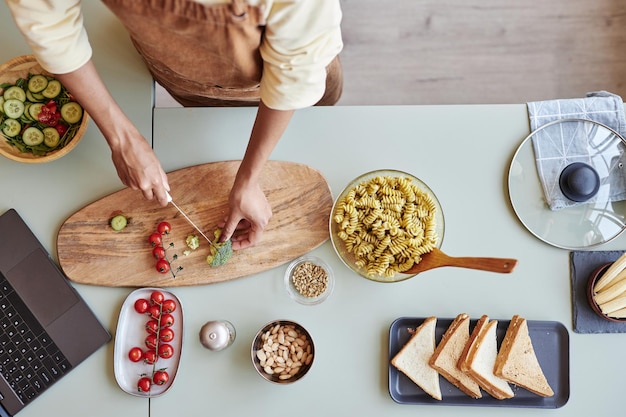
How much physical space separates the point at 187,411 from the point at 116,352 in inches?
8.3

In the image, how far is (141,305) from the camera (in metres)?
1.22

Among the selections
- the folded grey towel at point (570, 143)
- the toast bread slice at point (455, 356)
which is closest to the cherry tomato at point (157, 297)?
the toast bread slice at point (455, 356)

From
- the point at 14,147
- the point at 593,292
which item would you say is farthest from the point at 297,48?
the point at 593,292

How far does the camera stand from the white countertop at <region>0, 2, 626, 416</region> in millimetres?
1230

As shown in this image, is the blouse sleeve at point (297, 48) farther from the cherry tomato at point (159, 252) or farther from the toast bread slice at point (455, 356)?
the toast bread slice at point (455, 356)

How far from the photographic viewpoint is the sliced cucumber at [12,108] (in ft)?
3.85

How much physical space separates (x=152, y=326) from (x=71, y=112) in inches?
20.0

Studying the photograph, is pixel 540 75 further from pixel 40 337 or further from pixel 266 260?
pixel 40 337

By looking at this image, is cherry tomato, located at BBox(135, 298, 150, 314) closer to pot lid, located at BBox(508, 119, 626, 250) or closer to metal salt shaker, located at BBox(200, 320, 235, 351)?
metal salt shaker, located at BBox(200, 320, 235, 351)

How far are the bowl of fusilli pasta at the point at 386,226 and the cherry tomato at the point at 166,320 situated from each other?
1.33 feet

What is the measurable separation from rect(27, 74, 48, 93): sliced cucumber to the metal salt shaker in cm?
63

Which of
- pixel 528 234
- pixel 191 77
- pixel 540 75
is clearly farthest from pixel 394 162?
pixel 540 75

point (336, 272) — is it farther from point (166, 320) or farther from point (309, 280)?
point (166, 320)

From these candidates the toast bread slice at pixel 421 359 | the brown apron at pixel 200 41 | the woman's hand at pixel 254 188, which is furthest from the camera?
the toast bread slice at pixel 421 359
